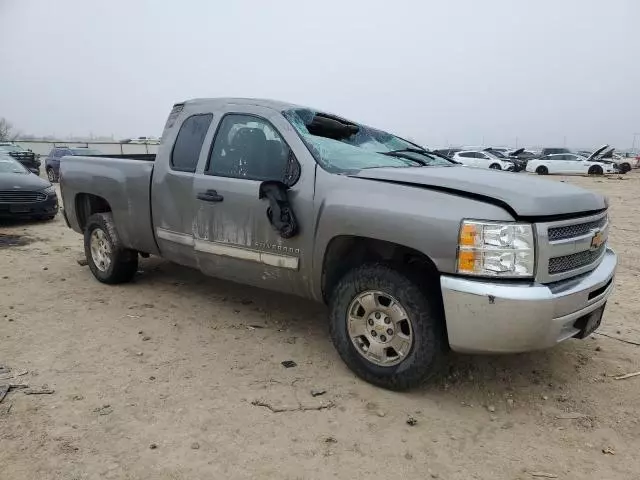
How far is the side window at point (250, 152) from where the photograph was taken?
3773mm

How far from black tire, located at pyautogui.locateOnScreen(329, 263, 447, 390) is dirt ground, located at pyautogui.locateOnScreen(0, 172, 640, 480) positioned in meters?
0.13

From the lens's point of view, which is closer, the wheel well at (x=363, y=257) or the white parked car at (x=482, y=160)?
the wheel well at (x=363, y=257)

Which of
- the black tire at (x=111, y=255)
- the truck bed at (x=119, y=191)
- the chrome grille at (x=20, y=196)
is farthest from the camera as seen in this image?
the chrome grille at (x=20, y=196)

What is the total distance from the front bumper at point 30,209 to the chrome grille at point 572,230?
9.46 m

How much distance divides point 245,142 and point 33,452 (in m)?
2.54

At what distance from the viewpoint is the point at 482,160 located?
96.2 feet

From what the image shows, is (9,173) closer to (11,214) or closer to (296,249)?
(11,214)

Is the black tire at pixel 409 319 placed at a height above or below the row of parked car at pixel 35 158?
above

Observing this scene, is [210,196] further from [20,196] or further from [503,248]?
[20,196]

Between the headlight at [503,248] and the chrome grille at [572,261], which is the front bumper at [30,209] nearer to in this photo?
the headlight at [503,248]

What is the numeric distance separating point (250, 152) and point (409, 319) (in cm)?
186

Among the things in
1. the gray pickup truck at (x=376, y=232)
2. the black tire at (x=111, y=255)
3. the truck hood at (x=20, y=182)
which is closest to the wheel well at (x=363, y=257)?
the gray pickup truck at (x=376, y=232)

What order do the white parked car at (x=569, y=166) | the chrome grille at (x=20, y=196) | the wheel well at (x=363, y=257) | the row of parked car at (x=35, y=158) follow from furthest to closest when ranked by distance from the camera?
1. the white parked car at (x=569, y=166)
2. the row of parked car at (x=35, y=158)
3. the chrome grille at (x=20, y=196)
4. the wheel well at (x=363, y=257)

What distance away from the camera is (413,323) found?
3.07 meters
